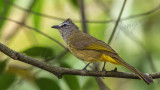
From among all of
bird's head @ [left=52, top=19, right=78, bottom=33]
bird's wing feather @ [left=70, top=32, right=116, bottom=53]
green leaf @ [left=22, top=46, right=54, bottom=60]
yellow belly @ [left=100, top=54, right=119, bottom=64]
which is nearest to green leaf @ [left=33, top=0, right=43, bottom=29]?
bird's head @ [left=52, top=19, right=78, bottom=33]

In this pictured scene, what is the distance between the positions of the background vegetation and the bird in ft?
0.59

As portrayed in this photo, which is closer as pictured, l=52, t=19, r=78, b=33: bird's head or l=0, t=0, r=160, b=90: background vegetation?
l=0, t=0, r=160, b=90: background vegetation

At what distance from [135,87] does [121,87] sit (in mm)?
661

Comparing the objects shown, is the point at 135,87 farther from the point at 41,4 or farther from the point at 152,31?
the point at 41,4

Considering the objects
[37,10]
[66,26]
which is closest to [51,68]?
[66,26]

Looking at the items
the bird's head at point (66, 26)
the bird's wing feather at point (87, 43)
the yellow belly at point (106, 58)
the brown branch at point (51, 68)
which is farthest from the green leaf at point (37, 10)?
the brown branch at point (51, 68)

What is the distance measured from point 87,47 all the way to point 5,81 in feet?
3.13

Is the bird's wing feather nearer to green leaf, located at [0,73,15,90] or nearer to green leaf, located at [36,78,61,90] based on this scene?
green leaf, located at [36,78,61,90]

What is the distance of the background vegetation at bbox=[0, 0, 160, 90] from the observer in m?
3.28

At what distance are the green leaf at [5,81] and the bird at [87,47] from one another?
73 cm

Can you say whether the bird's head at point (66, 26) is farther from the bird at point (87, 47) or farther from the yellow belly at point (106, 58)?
the yellow belly at point (106, 58)

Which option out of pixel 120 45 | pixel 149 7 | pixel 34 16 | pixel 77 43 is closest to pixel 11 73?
pixel 77 43

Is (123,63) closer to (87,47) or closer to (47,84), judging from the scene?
(87,47)

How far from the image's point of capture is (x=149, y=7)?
15.7ft
